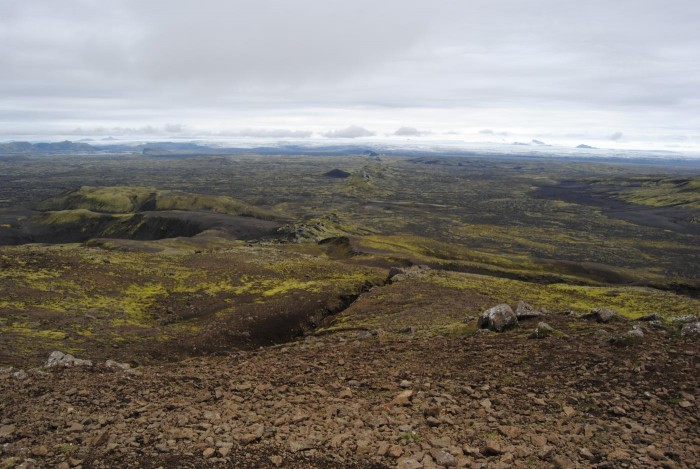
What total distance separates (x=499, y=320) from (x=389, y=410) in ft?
32.2

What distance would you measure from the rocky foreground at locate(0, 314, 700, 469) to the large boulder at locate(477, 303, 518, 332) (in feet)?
7.81

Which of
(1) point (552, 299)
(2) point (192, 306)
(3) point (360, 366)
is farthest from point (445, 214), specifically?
(3) point (360, 366)

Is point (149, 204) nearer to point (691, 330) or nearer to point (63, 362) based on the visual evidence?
point (63, 362)

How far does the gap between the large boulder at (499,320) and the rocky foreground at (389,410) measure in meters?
2.38

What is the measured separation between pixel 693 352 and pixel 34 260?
170ft

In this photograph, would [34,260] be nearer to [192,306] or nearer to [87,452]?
[192,306]

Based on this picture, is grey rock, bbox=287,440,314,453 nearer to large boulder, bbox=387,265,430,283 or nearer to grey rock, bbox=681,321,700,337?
grey rock, bbox=681,321,700,337

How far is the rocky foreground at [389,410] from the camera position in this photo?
33.9ft

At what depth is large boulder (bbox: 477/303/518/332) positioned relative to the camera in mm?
20250

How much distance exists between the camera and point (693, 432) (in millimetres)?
10367

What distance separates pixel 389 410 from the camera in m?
12.7

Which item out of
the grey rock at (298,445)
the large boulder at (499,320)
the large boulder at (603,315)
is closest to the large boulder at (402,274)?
the large boulder at (499,320)

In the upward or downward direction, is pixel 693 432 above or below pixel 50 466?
above

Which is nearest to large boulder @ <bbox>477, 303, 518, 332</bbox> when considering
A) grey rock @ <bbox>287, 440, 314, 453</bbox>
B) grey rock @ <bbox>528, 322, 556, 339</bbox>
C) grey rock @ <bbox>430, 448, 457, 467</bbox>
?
grey rock @ <bbox>528, 322, 556, 339</bbox>
